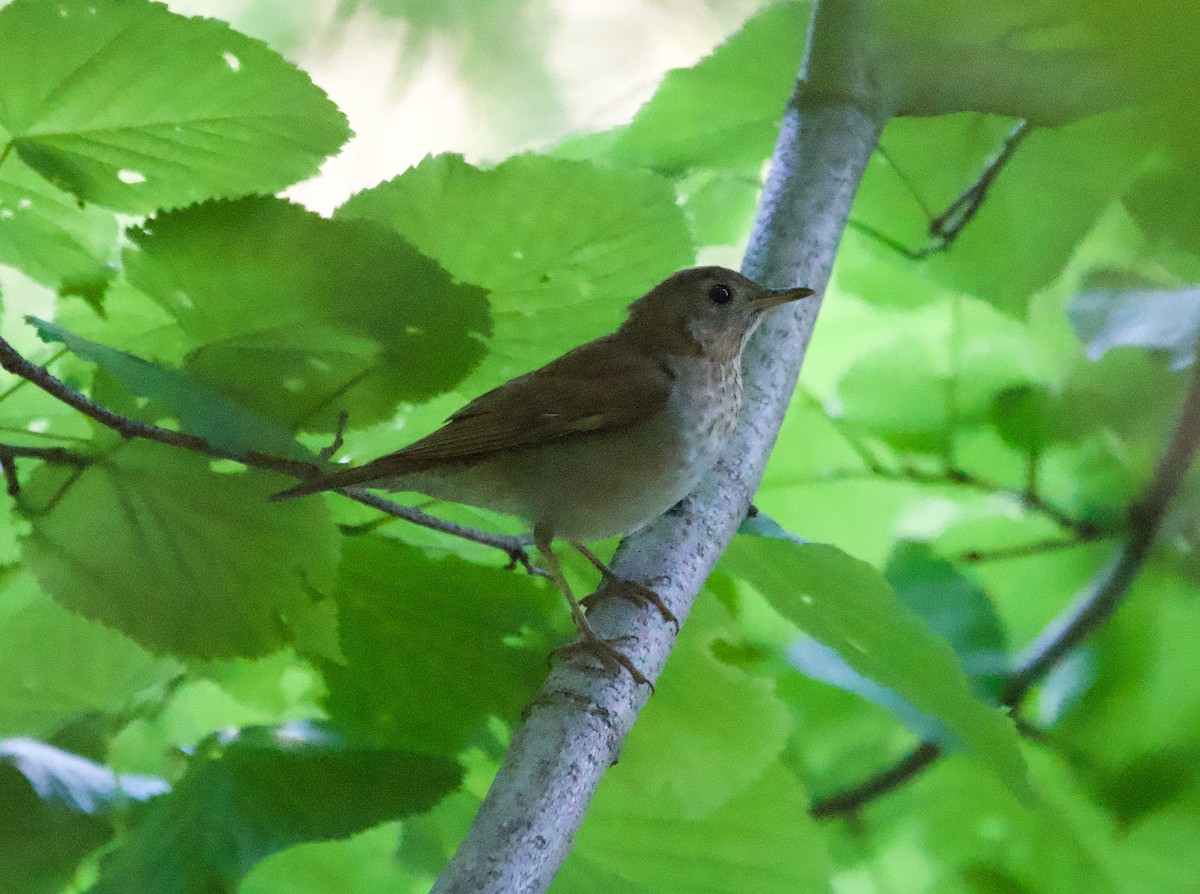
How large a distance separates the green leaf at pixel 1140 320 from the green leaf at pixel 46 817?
546 mm

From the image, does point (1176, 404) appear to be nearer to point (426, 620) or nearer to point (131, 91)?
point (426, 620)

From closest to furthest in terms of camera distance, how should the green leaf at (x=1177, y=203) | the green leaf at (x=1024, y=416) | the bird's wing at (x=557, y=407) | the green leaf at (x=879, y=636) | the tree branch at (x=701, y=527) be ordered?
the green leaf at (x=1177, y=203) → the tree branch at (x=701, y=527) → the green leaf at (x=879, y=636) → the bird's wing at (x=557, y=407) → the green leaf at (x=1024, y=416)

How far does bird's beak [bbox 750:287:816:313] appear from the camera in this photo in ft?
2.14

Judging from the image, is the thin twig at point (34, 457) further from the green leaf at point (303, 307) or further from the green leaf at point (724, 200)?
the green leaf at point (724, 200)

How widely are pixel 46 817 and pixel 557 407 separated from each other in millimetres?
364

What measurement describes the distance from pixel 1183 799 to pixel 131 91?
0.76m

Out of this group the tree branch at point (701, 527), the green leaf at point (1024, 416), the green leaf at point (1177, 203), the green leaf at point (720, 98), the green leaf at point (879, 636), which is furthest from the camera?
the green leaf at point (1024, 416)

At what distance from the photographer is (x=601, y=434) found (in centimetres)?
70

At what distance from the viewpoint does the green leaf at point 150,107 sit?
43 cm

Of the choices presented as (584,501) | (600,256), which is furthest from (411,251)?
(584,501)

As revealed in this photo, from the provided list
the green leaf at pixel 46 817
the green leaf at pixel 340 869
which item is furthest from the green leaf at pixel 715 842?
the green leaf at pixel 46 817

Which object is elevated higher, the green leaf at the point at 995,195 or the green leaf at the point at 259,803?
the green leaf at the point at 995,195

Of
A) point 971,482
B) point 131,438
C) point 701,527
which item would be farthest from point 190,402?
point 971,482

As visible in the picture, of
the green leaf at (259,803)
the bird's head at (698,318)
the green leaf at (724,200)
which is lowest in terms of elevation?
the green leaf at (259,803)
